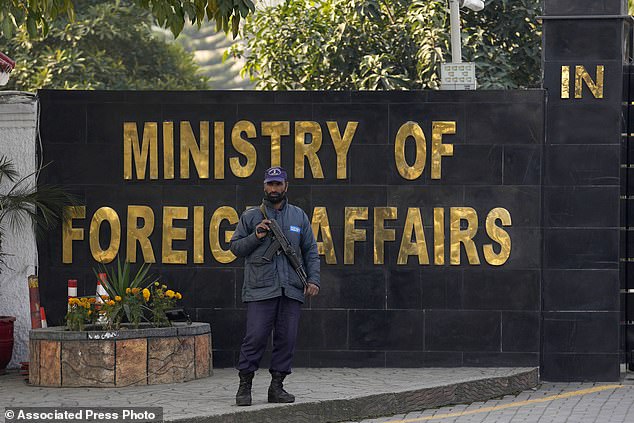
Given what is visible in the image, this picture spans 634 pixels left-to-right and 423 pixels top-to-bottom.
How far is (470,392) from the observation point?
12484 millimetres

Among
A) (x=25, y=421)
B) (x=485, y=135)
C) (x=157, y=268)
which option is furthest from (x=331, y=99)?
(x=25, y=421)

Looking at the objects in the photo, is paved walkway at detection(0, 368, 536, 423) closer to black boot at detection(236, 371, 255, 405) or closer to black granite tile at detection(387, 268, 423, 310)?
black boot at detection(236, 371, 255, 405)

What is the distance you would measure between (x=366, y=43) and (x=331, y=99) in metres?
14.3

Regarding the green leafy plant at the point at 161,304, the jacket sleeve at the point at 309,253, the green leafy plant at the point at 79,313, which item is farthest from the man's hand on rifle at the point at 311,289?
the green leafy plant at the point at 79,313

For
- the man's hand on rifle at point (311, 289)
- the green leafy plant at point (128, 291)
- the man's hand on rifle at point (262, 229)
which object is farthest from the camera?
the green leafy plant at point (128, 291)

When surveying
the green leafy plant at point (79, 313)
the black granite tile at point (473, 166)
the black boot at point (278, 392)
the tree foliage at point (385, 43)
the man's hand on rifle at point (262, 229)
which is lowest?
the black boot at point (278, 392)

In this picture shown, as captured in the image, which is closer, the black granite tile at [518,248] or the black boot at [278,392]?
the black boot at [278,392]

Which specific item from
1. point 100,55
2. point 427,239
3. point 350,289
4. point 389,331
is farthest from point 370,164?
point 100,55

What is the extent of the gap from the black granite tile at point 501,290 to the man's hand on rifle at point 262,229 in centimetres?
294

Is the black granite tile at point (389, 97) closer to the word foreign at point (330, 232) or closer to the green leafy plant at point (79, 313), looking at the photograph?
the word foreign at point (330, 232)

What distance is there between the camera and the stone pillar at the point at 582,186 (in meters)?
13.5

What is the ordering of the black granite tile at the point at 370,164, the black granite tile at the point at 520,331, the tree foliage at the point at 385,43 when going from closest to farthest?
the black granite tile at the point at 520,331 < the black granite tile at the point at 370,164 < the tree foliage at the point at 385,43

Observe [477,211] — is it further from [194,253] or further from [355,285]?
[194,253]

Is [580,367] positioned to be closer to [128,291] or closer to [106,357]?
[128,291]
